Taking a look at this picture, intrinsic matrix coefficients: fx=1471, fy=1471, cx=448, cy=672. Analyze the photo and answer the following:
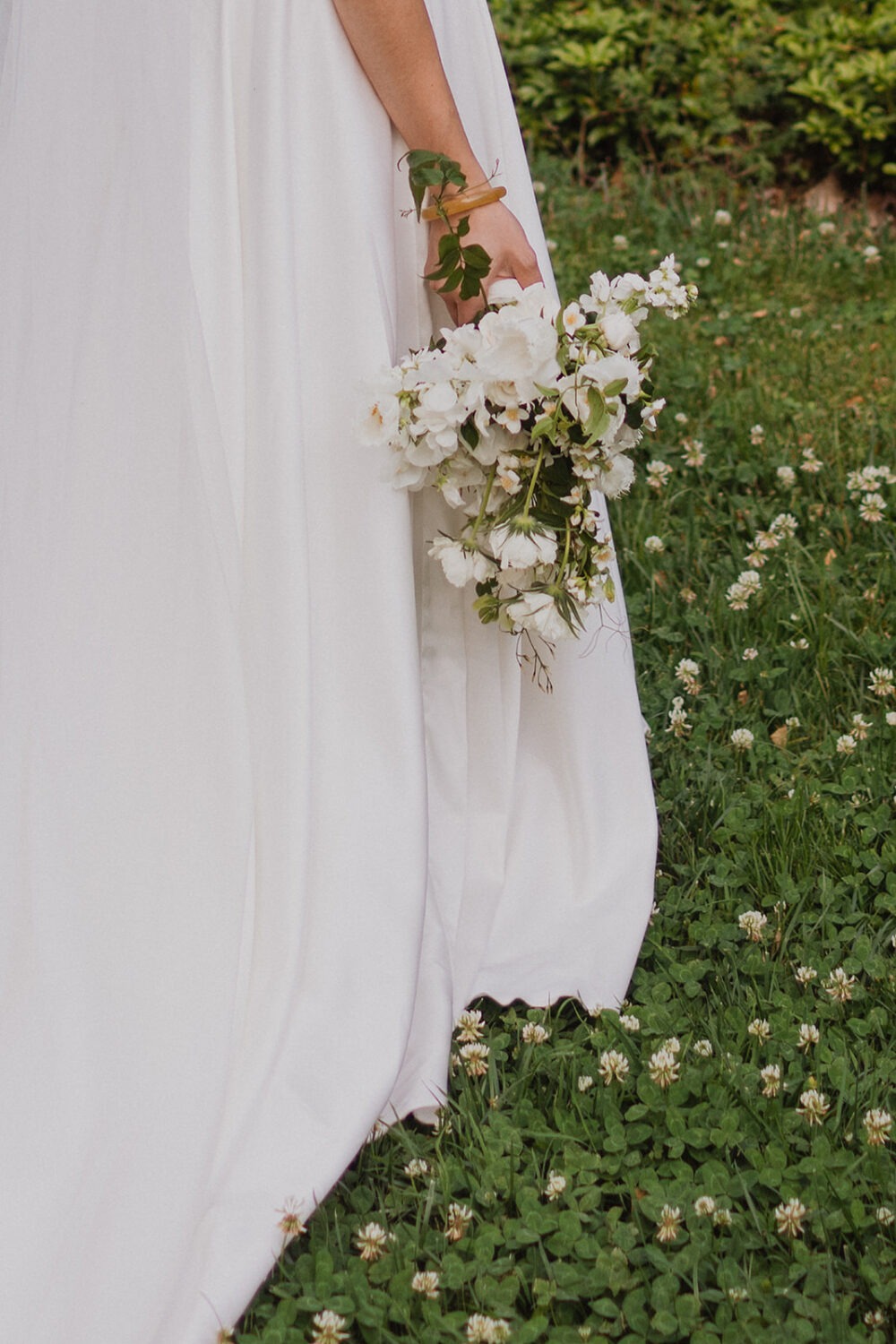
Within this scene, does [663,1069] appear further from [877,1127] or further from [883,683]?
[883,683]

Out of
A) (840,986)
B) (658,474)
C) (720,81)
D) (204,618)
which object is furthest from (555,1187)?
(720,81)

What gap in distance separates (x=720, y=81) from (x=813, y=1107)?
14.2 feet

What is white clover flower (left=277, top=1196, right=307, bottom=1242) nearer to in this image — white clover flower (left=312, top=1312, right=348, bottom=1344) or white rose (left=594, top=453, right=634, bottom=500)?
white clover flower (left=312, top=1312, right=348, bottom=1344)

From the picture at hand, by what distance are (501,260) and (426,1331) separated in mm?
1425

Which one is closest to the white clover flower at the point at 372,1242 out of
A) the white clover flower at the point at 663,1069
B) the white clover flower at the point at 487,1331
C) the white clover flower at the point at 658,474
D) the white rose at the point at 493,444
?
the white clover flower at the point at 487,1331

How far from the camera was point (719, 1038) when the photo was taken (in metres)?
2.16

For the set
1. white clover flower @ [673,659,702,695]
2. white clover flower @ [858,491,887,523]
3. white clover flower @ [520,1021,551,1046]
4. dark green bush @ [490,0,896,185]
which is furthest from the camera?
dark green bush @ [490,0,896,185]

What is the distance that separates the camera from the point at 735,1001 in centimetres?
224

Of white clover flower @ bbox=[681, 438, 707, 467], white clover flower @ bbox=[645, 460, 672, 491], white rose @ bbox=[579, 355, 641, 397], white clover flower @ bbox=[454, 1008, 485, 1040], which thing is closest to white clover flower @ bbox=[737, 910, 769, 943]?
white clover flower @ bbox=[454, 1008, 485, 1040]

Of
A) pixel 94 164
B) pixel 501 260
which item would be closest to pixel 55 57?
pixel 94 164

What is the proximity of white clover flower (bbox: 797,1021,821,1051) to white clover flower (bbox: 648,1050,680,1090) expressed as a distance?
197 millimetres

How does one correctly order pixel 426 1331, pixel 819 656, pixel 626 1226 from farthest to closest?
pixel 819 656, pixel 626 1226, pixel 426 1331

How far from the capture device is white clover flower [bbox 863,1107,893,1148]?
1933 mm

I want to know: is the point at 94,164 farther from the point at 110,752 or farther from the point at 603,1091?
the point at 603,1091
